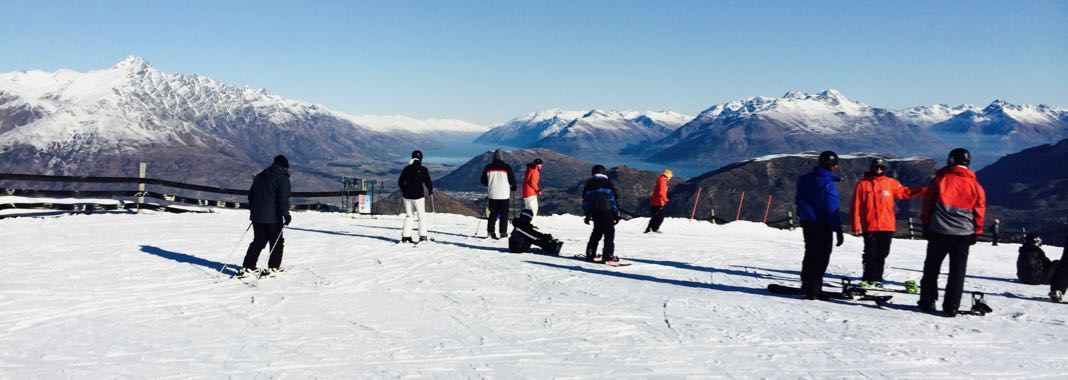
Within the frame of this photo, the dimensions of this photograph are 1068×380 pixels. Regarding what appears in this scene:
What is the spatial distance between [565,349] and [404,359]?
165 centimetres

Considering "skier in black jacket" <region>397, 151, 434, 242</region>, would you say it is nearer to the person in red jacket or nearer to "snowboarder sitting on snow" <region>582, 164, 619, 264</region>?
"snowboarder sitting on snow" <region>582, 164, 619, 264</region>

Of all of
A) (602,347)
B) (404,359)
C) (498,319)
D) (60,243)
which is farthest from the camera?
(60,243)

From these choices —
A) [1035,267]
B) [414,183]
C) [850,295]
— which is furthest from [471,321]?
[1035,267]

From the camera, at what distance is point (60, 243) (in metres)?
15.3

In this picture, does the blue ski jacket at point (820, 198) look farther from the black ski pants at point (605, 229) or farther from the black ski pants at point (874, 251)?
the black ski pants at point (605, 229)

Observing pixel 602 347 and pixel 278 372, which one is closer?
pixel 278 372

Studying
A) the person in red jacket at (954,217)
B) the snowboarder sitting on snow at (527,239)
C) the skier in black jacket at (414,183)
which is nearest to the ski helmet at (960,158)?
the person in red jacket at (954,217)

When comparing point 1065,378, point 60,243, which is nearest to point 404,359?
point 1065,378

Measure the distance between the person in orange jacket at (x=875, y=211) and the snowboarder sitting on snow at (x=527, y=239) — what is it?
5.93 meters

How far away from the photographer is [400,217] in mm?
26953

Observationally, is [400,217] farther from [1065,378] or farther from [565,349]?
[1065,378]

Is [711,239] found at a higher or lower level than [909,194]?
lower

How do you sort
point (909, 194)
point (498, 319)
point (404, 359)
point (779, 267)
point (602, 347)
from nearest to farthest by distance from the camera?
point (404, 359) → point (602, 347) → point (498, 319) → point (909, 194) → point (779, 267)

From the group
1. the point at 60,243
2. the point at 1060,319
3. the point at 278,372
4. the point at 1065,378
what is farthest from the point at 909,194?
the point at 60,243
